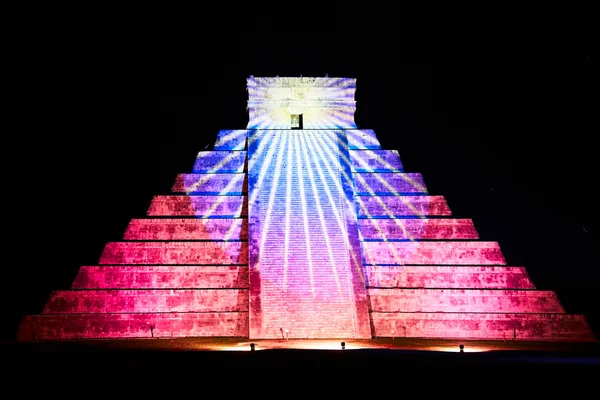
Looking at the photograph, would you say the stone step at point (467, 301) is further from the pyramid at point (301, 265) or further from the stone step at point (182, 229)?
the stone step at point (182, 229)

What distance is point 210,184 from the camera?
66.0 ft

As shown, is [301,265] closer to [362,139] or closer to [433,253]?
[433,253]

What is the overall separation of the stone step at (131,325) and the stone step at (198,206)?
14.2ft

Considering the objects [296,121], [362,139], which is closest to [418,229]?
[362,139]

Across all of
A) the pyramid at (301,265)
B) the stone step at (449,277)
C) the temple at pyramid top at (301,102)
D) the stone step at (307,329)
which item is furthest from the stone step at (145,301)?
the temple at pyramid top at (301,102)

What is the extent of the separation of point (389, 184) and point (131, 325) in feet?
39.0

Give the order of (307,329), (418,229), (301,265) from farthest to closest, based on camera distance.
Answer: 1. (418,229)
2. (301,265)
3. (307,329)

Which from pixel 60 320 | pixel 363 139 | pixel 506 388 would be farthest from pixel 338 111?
pixel 506 388

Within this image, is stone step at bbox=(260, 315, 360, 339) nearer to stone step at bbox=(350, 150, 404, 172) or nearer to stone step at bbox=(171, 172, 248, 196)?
stone step at bbox=(171, 172, 248, 196)

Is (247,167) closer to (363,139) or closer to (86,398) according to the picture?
(363,139)

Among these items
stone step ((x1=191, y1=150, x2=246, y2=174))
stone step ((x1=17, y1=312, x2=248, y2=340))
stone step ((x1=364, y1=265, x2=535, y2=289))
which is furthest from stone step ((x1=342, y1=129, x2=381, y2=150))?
stone step ((x1=17, y1=312, x2=248, y2=340))

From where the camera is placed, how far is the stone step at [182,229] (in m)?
18.5

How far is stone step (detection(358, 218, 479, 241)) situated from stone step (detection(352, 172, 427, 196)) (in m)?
1.57

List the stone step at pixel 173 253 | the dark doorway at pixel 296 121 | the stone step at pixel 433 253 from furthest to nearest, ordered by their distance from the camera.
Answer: the dark doorway at pixel 296 121 → the stone step at pixel 433 253 → the stone step at pixel 173 253
